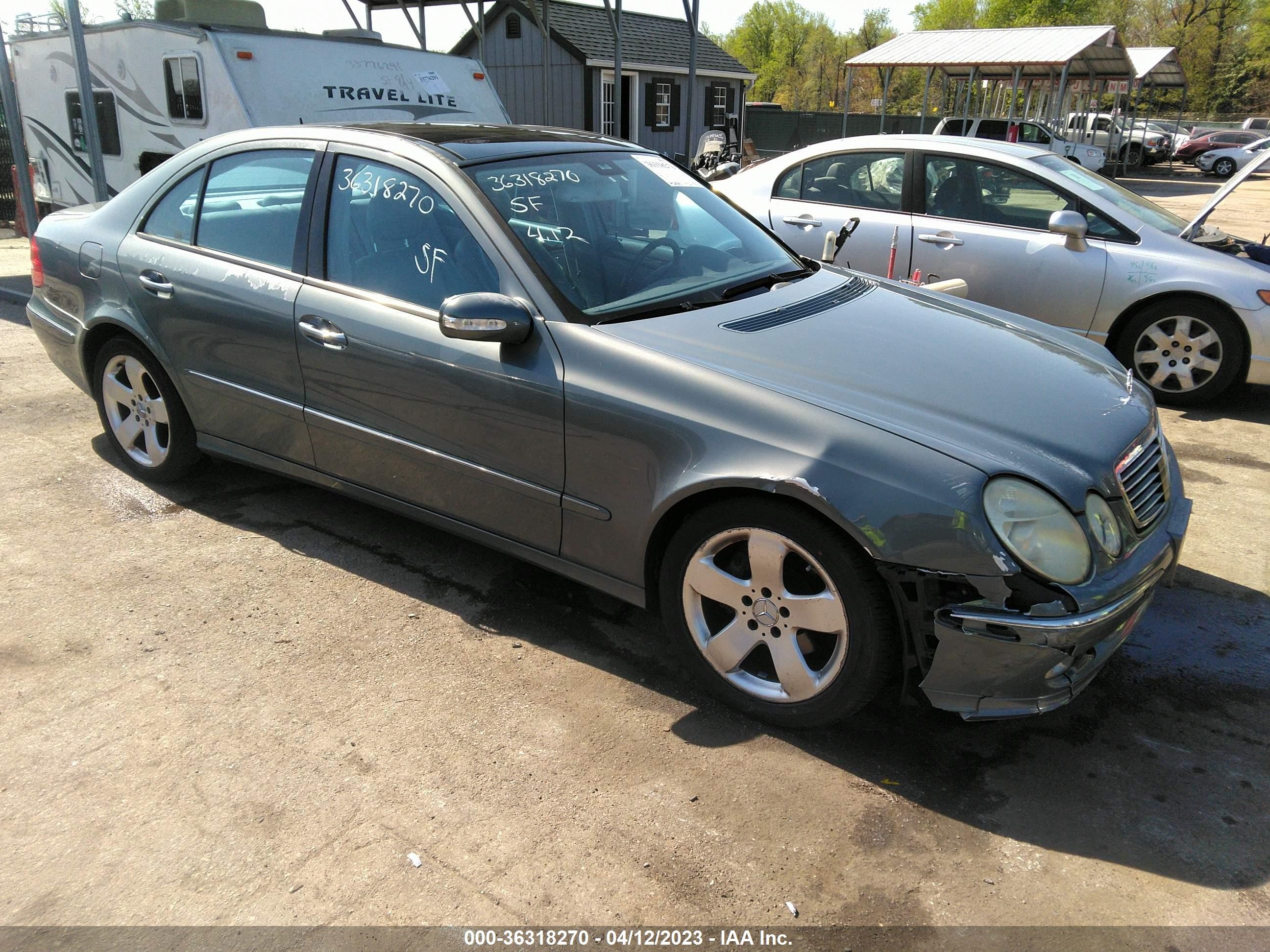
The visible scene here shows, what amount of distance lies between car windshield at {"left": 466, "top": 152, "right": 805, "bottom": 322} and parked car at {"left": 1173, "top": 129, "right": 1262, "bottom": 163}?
3478 cm

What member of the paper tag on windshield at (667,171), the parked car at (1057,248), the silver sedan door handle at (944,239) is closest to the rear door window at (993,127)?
the parked car at (1057,248)

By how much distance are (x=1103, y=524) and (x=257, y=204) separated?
11.0 ft

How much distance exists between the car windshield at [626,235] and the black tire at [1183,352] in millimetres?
3257

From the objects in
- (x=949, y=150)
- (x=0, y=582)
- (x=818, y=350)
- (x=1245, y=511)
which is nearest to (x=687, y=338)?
(x=818, y=350)

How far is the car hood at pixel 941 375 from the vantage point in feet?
8.66

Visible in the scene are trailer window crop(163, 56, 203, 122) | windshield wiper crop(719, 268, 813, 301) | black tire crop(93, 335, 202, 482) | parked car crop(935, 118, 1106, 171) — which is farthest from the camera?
parked car crop(935, 118, 1106, 171)

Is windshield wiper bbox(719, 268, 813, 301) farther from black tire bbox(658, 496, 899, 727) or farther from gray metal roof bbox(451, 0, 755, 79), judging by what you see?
gray metal roof bbox(451, 0, 755, 79)

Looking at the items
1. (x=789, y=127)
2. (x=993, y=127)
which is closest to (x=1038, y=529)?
(x=993, y=127)

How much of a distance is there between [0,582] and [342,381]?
1.60m

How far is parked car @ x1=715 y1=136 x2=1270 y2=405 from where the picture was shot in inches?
232

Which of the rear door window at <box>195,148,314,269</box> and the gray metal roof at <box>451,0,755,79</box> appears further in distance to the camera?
the gray metal roof at <box>451,0,755,79</box>

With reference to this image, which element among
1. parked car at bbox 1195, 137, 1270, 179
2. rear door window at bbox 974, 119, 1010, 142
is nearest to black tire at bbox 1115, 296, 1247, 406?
rear door window at bbox 974, 119, 1010, 142

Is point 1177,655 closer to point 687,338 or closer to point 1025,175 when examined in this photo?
point 687,338

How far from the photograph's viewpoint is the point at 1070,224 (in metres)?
5.93
